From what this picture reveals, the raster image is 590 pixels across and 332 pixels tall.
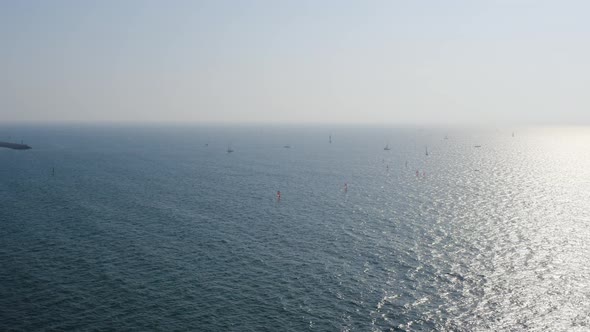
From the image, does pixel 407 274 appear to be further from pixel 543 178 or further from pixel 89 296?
pixel 543 178

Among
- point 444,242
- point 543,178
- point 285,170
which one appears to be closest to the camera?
point 444,242

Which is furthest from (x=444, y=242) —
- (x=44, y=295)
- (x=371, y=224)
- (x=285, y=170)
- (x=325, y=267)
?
(x=285, y=170)

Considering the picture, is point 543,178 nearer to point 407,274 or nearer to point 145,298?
point 407,274

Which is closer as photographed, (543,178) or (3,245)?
(3,245)

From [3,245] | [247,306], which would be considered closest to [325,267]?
[247,306]

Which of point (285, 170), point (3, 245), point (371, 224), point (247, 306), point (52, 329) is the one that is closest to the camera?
point (52, 329)

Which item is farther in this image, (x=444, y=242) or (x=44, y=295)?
(x=444, y=242)

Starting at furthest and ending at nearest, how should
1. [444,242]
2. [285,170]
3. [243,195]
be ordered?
[285,170]
[243,195]
[444,242]

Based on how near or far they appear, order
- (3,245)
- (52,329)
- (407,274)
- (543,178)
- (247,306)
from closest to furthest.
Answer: (52,329)
(247,306)
(407,274)
(3,245)
(543,178)
